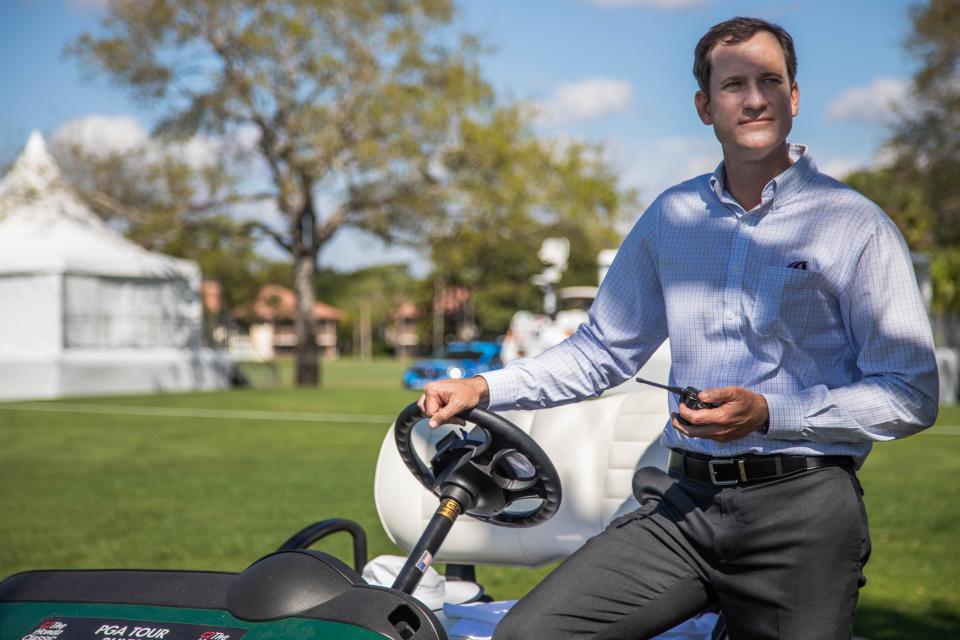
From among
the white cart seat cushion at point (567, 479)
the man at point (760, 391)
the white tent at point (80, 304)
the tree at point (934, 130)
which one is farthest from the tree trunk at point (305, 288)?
the man at point (760, 391)

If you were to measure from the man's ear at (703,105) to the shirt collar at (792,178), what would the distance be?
138 millimetres

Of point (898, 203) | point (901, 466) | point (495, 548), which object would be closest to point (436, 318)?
point (898, 203)

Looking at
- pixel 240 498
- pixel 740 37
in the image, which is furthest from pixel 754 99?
pixel 240 498

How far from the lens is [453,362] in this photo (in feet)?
105

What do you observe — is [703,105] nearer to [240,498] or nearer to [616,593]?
[616,593]

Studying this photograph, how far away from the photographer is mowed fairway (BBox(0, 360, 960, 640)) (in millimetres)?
5379

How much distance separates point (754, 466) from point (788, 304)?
314mm

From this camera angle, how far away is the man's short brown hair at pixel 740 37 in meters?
2.11

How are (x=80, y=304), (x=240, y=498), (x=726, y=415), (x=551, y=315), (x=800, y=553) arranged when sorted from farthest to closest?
(x=80, y=304) < (x=551, y=315) < (x=240, y=498) < (x=800, y=553) < (x=726, y=415)

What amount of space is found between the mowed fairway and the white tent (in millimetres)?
5804

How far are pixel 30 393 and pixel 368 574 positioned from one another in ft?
61.7

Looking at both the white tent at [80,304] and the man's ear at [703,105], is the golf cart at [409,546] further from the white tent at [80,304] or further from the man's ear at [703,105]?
the white tent at [80,304]

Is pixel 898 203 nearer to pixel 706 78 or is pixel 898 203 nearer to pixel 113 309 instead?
pixel 113 309

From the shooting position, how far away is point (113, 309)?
21.6 m
